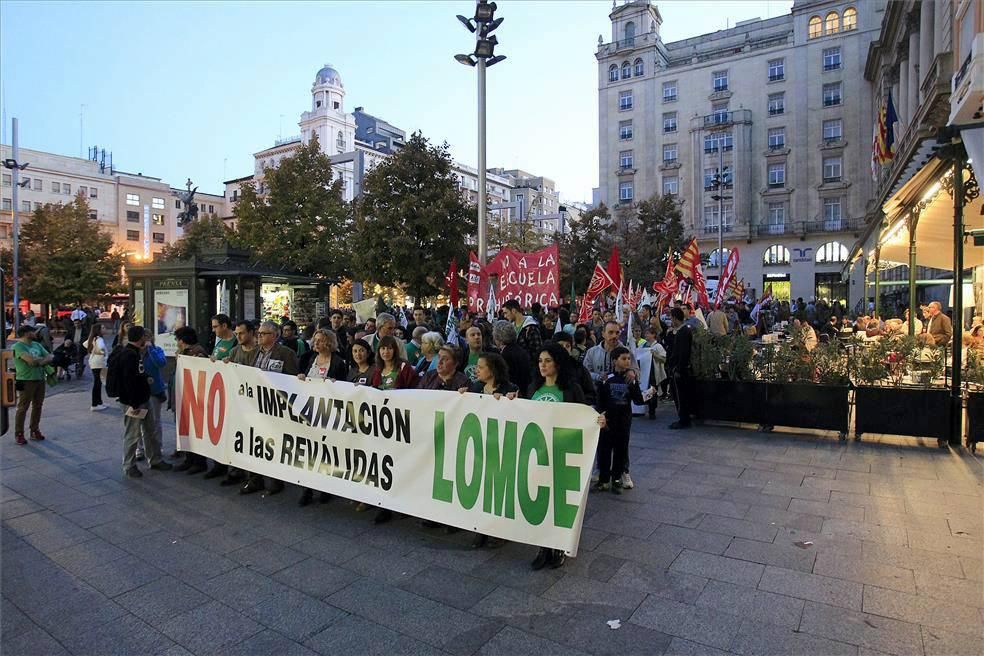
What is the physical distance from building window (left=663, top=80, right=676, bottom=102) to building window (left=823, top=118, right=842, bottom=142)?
14406 millimetres

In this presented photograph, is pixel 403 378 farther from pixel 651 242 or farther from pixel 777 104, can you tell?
pixel 777 104

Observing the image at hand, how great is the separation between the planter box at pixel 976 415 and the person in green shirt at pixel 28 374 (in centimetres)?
1191

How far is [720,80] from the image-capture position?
58250 millimetres

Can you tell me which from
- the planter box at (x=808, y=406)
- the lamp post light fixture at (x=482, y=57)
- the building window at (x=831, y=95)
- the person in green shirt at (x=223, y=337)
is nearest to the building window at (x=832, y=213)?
the building window at (x=831, y=95)

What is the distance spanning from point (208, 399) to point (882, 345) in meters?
8.51

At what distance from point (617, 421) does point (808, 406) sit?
389 centimetres

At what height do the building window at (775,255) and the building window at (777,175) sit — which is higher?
the building window at (777,175)

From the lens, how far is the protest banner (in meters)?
12.3

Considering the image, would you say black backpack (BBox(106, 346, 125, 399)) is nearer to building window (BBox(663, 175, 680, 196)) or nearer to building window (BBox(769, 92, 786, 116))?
building window (BBox(663, 175, 680, 196))

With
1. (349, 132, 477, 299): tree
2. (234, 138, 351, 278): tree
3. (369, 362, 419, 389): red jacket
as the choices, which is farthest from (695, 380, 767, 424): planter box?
(234, 138, 351, 278): tree

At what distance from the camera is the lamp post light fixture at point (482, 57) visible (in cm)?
1340

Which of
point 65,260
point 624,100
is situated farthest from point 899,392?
point 624,100

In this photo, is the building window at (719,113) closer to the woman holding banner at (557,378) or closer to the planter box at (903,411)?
the planter box at (903,411)

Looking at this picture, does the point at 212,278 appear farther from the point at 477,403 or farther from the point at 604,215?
the point at 604,215
